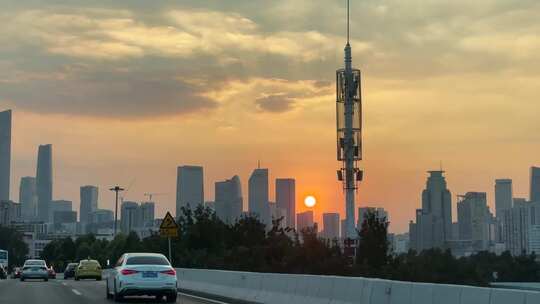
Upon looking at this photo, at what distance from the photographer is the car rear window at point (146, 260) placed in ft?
82.4

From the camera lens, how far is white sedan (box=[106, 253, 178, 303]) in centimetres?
2434

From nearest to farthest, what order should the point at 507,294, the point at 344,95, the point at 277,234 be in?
the point at 507,294
the point at 277,234
the point at 344,95

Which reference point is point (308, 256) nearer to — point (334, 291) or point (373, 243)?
point (373, 243)

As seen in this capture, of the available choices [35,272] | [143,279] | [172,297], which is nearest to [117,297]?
[143,279]

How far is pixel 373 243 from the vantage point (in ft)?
215

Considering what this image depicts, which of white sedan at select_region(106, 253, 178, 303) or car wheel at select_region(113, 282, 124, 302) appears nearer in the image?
white sedan at select_region(106, 253, 178, 303)

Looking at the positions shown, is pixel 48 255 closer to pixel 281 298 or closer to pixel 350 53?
pixel 350 53

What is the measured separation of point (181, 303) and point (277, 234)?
43954mm

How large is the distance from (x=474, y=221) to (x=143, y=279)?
560ft

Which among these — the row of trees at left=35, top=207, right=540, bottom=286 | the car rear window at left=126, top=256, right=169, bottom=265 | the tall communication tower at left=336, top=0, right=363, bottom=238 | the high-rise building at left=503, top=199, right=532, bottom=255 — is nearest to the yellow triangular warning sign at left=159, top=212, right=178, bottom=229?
the car rear window at left=126, top=256, right=169, bottom=265

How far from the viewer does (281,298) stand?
72.4 feet

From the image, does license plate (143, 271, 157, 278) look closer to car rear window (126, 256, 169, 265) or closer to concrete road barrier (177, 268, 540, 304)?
car rear window (126, 256, 169, 265)

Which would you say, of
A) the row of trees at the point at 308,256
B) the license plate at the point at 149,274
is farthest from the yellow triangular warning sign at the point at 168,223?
the row of trees at the point at 308,256

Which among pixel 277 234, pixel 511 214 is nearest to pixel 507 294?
pixel 277 234
